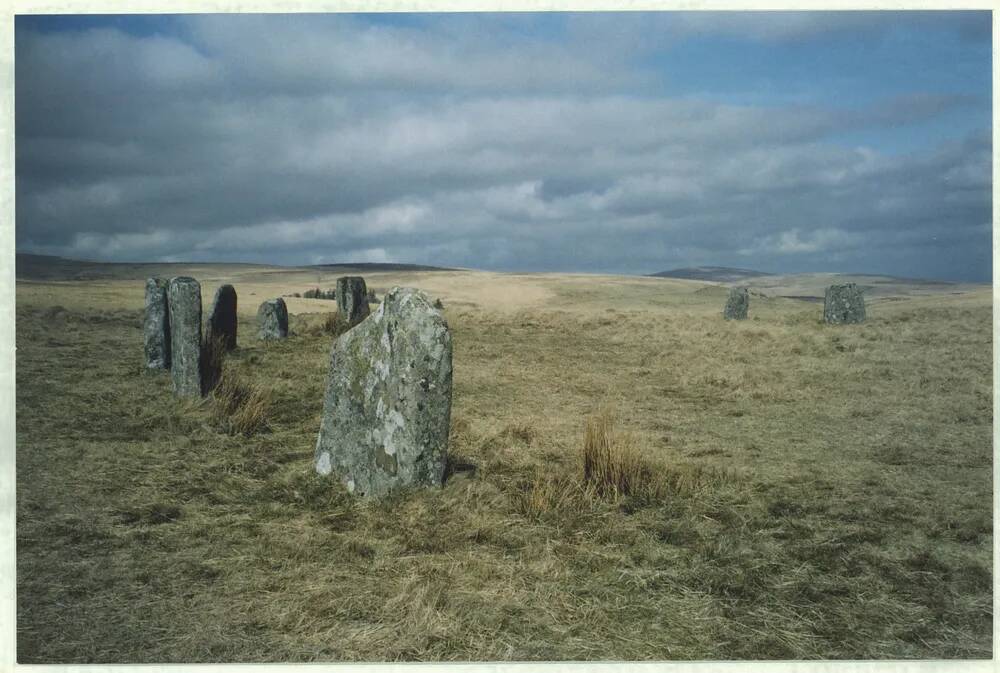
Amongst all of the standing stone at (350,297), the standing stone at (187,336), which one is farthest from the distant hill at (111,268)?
the standing stone at (187,336)

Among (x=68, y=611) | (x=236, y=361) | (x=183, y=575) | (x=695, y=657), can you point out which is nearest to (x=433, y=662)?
(x=695, y=657)

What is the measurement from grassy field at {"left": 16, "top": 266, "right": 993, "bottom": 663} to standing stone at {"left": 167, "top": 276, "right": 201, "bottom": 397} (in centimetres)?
45

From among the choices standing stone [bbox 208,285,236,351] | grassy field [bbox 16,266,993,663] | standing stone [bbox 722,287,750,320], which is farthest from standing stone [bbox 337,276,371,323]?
standing stone [bbox 722,287,750,320]

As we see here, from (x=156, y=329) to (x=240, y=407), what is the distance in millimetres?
3861

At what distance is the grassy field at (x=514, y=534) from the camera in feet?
13.8

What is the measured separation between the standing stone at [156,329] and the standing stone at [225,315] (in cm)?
267

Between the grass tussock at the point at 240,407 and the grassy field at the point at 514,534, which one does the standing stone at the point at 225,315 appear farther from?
the grass tussock at the point at 240,407

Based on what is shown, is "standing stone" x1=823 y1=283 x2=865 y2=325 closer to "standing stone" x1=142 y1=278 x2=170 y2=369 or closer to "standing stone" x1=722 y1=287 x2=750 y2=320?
"standing stone" x1=722 y1=287 x2=750 y2=320

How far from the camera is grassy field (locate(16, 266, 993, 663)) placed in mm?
4203

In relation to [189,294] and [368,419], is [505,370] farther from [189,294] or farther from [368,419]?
[368,419]

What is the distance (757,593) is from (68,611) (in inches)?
165

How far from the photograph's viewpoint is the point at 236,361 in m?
13.7

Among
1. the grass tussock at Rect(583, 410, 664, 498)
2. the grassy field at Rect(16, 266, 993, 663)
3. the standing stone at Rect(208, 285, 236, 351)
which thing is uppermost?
the standing stone at Rect(208, 285, 236, 351)

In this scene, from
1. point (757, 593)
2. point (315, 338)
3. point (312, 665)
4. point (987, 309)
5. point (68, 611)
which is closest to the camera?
point (312, 665)
